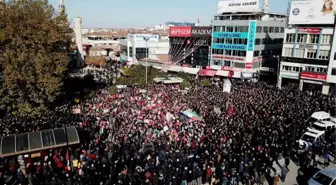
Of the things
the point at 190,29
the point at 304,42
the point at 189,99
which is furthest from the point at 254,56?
the point at 189,99

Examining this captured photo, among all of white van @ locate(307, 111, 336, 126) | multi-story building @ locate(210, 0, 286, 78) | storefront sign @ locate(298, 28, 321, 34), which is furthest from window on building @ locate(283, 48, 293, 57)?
white van @ locate(307, 111, 336, 126)

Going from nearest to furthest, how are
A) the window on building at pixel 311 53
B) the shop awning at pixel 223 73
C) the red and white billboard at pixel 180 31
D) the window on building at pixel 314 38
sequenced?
the window on building at pixel 314 38, the window on building at pixel 311 53, the shop awning at pixel 223 73, the red and white billboard at pixel 180 31

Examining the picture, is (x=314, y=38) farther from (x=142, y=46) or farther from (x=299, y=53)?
(x=142, y=46)

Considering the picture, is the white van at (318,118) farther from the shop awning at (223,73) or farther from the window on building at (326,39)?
the shop awning at (223,73)

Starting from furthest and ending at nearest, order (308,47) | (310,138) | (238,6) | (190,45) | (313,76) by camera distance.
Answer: (190,45)
(238,6)
(308,47)
(313,76)
(310,138)

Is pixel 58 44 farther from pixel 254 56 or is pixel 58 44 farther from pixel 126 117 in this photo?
pixel 254 56

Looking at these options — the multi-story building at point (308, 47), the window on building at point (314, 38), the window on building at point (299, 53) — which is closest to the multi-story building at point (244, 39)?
the multi-story building at point (308, 47)

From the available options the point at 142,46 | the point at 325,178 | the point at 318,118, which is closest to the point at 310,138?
the point at 318,118
